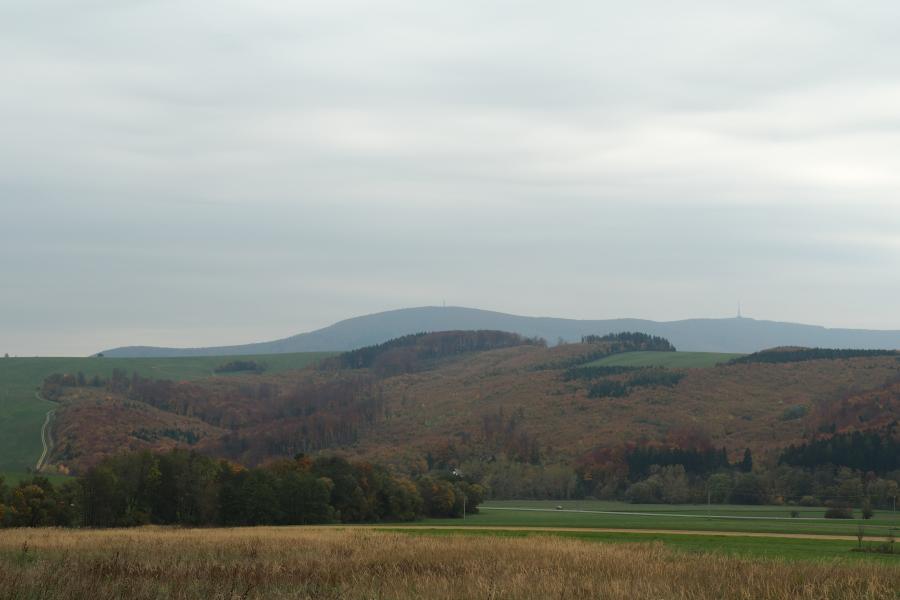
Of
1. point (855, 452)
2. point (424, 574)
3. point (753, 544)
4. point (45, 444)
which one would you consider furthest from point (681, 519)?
point (45, 444)

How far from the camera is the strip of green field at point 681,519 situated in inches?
2813

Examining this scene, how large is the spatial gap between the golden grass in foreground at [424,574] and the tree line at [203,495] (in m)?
47.7

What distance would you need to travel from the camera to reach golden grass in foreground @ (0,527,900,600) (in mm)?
22844

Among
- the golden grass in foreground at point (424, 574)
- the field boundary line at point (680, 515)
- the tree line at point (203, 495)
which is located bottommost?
the field boundary line at point (680, 515)

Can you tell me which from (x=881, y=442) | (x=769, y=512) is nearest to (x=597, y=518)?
(x=769, y=512)

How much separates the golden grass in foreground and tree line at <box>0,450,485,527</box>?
47.7 m

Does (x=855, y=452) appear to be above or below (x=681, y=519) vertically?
above

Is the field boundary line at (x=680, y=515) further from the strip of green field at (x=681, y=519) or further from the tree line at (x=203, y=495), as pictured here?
the tree line at (x=203, y=495)

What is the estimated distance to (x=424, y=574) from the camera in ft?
89.0

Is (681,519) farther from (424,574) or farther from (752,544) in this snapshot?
(424,574)

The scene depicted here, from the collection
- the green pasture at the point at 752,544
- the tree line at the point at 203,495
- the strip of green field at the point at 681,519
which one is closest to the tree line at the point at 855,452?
the strip of green field at the point at 681,519

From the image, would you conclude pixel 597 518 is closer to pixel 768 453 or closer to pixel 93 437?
pixel 768 453

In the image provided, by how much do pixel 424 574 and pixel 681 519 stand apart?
208 ft

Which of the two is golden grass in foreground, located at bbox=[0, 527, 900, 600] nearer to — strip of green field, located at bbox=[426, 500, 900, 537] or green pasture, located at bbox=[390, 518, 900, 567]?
green pasture, located at bbox=[390, 518, 900, 567]
